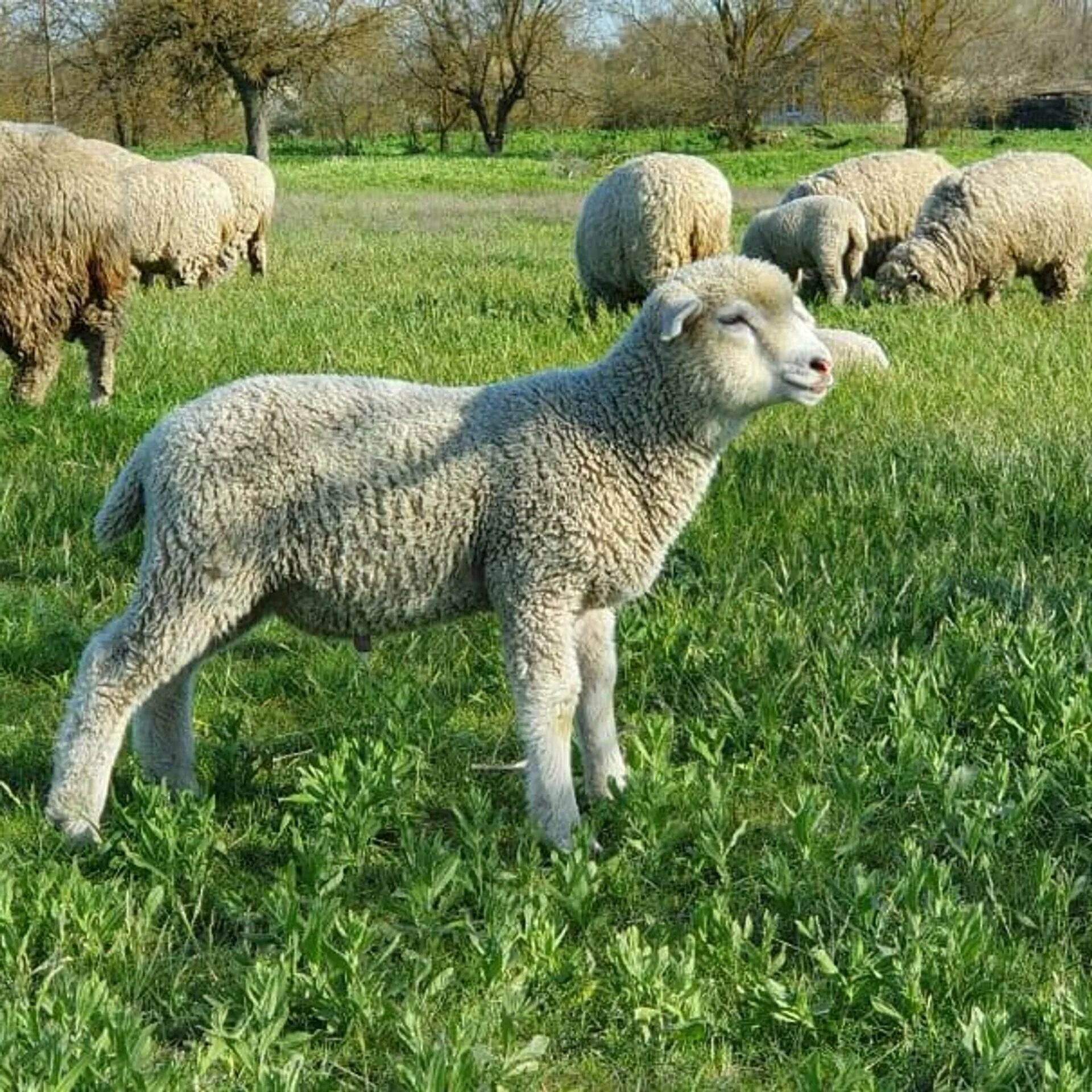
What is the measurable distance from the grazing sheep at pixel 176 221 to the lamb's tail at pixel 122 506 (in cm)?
1141

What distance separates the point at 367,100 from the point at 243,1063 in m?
55.3

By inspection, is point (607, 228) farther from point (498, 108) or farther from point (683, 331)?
point (498, 108)

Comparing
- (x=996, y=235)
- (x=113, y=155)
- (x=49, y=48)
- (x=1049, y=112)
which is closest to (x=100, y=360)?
(x=113, y=155)

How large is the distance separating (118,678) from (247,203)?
1461cm

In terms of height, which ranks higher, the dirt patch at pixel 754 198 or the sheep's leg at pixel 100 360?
the sheep's leg at pixel 100 360

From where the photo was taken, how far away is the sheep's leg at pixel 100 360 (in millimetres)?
8586

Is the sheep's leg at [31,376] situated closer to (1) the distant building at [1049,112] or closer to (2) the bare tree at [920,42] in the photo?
(2) the bare tree at [920,42]

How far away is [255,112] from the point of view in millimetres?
35656

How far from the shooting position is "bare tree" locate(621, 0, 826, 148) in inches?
1831

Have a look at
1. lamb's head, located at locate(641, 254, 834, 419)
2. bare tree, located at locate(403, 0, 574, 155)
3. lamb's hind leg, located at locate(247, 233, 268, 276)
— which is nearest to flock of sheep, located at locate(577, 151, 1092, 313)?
lamb's hind leg, located at locate(247, 233, 268, 276)

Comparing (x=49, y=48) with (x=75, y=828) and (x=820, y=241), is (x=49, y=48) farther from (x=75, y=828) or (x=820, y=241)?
(x=75, y=828)

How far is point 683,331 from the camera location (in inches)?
147

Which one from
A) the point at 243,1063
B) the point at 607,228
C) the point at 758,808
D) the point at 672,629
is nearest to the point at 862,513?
the point at 672,629

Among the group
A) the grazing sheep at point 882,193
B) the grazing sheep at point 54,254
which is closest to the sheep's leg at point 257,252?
the grazing sheep at point 882,193
